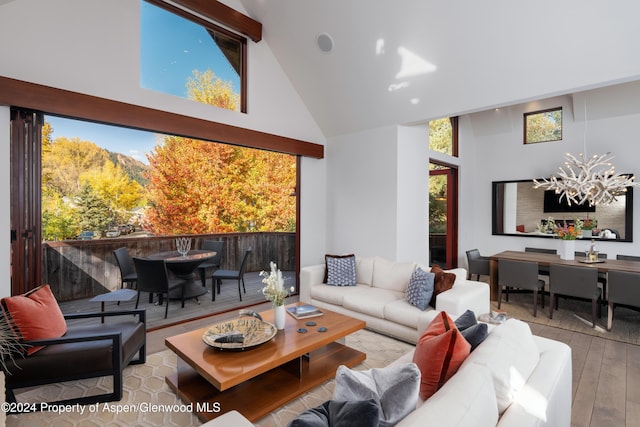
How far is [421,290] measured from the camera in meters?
3.51

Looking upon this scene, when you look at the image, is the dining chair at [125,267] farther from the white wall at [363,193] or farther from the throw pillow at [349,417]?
the throw pillow at [349,417]

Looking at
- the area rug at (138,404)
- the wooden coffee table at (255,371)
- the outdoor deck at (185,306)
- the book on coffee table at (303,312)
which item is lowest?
the area rug at (138,404)

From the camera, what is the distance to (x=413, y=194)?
542 centimetres

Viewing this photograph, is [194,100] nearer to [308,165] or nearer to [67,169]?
[308,165]

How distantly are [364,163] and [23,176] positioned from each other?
448cm

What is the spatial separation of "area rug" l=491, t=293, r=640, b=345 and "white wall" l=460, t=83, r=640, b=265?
61.5 inches

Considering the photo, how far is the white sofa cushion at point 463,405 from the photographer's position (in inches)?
44.2

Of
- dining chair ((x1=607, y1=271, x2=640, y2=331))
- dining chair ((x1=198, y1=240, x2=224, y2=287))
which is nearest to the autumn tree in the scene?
dining chair ((x1=198, y1=240, x2=224, y2=287))

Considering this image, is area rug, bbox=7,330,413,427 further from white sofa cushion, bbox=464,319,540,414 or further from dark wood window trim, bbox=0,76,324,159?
dark wood window trim, bbox=0,76,324,159

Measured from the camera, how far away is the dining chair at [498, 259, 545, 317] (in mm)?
4531

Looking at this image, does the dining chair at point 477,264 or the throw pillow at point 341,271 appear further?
the dining chair at point 477,264

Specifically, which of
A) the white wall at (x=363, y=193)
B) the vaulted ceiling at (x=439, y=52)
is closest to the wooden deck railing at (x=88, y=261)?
the white wall at (x=363, y=193)

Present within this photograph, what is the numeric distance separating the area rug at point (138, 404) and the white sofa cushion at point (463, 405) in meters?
1.45

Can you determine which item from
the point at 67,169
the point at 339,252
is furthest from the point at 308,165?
the point at 67,169
